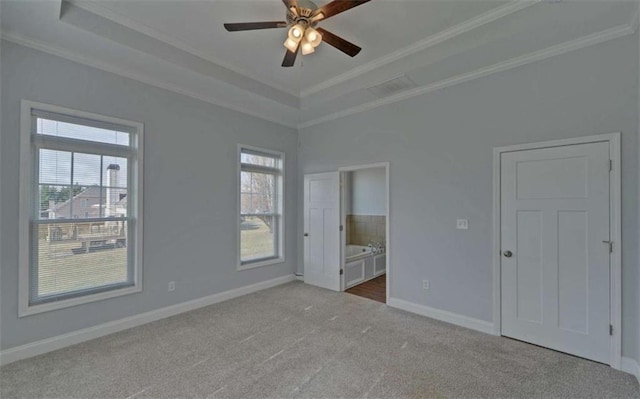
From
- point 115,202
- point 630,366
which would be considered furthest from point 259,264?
point 630,366

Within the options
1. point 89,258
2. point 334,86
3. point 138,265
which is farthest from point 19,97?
point 334,86

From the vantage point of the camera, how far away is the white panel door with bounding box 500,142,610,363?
8.39 ft

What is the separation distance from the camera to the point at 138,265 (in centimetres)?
334

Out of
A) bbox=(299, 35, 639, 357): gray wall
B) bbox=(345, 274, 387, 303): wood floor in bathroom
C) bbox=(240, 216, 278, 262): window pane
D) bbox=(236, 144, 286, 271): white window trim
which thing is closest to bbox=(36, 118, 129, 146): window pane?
bbox=(236, 144, 286, 271): white window trim

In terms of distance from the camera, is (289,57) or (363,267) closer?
(289,57)

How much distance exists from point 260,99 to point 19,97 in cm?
250

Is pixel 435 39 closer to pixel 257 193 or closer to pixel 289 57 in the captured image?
pixel 289 57

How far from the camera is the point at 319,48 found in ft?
10.5

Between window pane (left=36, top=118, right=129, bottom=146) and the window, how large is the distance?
1.62 m

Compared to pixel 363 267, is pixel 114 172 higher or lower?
higher

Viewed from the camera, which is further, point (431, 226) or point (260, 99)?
point (260, 99)

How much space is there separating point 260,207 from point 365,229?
2857 mm

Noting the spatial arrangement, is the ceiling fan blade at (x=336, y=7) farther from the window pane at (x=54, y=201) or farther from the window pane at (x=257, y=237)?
the window pane at (x=257, y=237)

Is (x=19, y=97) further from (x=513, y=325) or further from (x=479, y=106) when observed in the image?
(x=513, y=325)
